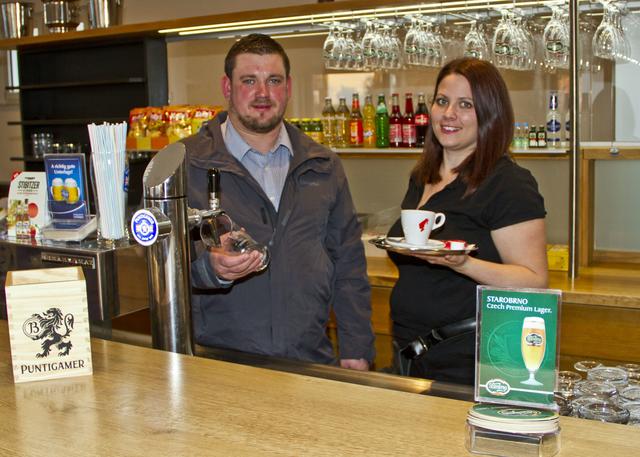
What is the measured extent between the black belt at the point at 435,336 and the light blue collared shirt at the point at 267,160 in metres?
0.60

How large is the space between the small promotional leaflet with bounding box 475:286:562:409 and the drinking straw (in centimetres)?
99

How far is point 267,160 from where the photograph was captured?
2.58 metres

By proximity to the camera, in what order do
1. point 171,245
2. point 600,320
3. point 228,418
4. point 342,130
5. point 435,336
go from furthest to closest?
point 342,130 → point 600,320 → point 435,336 → point 171,245 → point 228,418

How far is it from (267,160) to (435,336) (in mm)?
770

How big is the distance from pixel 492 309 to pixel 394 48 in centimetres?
304

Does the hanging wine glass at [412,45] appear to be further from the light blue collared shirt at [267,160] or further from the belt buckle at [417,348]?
the belt buckle at [417,348]

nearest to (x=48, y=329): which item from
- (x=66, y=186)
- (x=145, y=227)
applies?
(x=145, y=227)

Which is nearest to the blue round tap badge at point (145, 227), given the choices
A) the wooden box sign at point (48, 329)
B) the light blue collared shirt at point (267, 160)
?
the wooden box sign at point (48, 329)

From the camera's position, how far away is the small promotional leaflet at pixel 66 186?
6.75 feet

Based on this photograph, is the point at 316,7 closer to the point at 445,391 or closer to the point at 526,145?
the point at 526,145

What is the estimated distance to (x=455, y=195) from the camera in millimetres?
2395

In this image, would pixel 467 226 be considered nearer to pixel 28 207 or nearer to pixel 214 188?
pixel 214 188

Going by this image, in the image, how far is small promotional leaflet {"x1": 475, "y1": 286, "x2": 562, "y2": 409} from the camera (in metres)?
1.10

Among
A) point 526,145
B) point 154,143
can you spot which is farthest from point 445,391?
point 154,143
